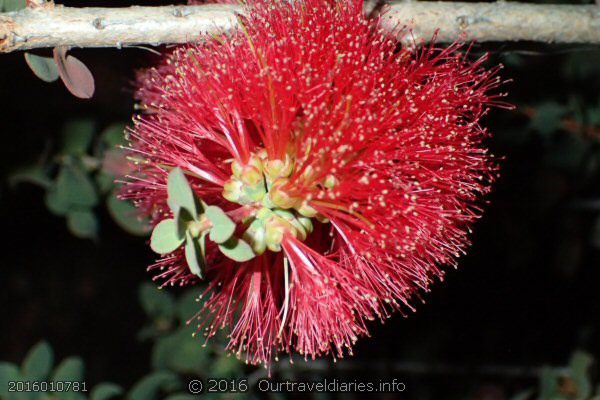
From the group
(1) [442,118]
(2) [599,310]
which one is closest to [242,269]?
(1) [442,118]

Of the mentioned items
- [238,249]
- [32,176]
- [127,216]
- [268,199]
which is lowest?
[238,249]

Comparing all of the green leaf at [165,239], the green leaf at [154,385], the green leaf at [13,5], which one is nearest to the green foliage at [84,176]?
Result: the green leaf at [154,385]

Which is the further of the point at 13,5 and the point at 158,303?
the point at 158,303

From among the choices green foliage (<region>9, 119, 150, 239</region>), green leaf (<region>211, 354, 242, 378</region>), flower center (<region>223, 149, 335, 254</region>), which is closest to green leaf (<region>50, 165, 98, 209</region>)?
green foliage (<region>9, 119, 150, 239</region>)

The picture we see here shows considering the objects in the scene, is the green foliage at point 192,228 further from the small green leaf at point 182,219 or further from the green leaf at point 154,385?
the green leaf at point 154,385

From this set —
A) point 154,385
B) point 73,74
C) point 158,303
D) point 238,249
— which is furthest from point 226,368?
point 73,74

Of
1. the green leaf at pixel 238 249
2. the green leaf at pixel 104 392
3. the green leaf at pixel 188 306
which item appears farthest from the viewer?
the green leaf at pixel 188 306

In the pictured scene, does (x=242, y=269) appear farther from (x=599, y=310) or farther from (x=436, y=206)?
(x=599, y=310)

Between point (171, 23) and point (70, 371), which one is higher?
point (171, 23)

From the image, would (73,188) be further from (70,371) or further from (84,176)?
(70,371)
